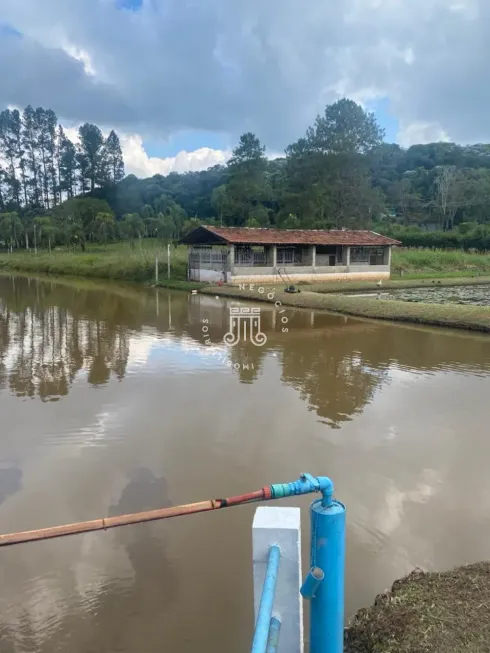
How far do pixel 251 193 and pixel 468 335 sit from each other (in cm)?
3477

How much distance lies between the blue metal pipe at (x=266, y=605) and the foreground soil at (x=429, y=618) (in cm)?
112

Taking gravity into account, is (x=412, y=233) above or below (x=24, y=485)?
above

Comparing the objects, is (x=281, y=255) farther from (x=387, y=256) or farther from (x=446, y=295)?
(x=446, y=295)

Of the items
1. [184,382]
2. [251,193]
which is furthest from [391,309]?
[251,193]

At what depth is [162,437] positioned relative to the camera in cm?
613

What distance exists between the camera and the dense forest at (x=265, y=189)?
3672 centimetres

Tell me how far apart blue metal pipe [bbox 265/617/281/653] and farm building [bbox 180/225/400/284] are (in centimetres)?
2247

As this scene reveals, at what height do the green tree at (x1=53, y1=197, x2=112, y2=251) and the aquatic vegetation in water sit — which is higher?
the green tree at (x1=53, y1=197, x2=112, y2=251)

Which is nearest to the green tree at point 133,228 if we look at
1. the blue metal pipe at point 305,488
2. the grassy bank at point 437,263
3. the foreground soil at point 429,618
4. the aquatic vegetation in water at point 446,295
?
the grassy bank at point 437,263

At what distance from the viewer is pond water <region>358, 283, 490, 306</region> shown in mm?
18766

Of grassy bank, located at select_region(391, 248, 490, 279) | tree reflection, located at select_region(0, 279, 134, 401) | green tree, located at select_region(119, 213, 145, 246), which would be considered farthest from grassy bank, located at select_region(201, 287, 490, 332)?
green tree, located at select_region(119, 213, 145, 246)

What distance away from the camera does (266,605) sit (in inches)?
65.6

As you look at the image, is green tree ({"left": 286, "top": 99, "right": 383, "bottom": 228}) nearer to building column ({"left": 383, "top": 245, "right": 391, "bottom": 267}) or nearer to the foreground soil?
building column ({"left": 383, "top": 245, "right": 391, "bottom": 267})

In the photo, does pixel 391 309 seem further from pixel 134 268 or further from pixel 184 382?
pixel 134 268
